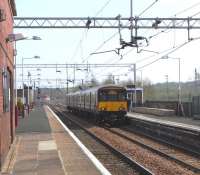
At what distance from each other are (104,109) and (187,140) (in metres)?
15.3

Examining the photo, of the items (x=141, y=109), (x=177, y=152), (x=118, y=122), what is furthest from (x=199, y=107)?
(x=177, y=152)

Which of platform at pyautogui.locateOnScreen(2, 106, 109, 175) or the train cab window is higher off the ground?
the train cab window

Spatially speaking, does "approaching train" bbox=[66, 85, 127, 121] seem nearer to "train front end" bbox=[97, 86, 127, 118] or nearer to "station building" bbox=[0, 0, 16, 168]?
"train front end" bbox=[97, 86, 127, 118]

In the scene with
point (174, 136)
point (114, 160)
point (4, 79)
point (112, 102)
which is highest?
point (4, 79)

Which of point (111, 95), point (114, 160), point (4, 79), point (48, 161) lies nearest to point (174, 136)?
point (114, 160)

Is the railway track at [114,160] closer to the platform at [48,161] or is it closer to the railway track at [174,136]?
the platform at [48,161]

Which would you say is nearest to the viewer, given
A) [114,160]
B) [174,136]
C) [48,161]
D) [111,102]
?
[48,161]

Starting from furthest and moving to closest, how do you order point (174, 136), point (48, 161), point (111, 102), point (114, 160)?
point (111, 102) < point (174, 136) < point (114, 160) < point (48, 161)

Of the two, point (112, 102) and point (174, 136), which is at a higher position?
point (112, 102)

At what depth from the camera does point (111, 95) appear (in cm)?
4128

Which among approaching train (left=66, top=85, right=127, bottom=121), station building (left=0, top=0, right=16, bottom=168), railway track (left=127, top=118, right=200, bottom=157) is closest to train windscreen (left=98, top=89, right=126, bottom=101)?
approaching train (left=66, top=85, right=127, bottom=121)

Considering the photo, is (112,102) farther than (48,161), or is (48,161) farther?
(112,102)

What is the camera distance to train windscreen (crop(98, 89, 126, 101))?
41219mm

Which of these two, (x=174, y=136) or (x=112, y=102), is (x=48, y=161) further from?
(x=112, y=102)
